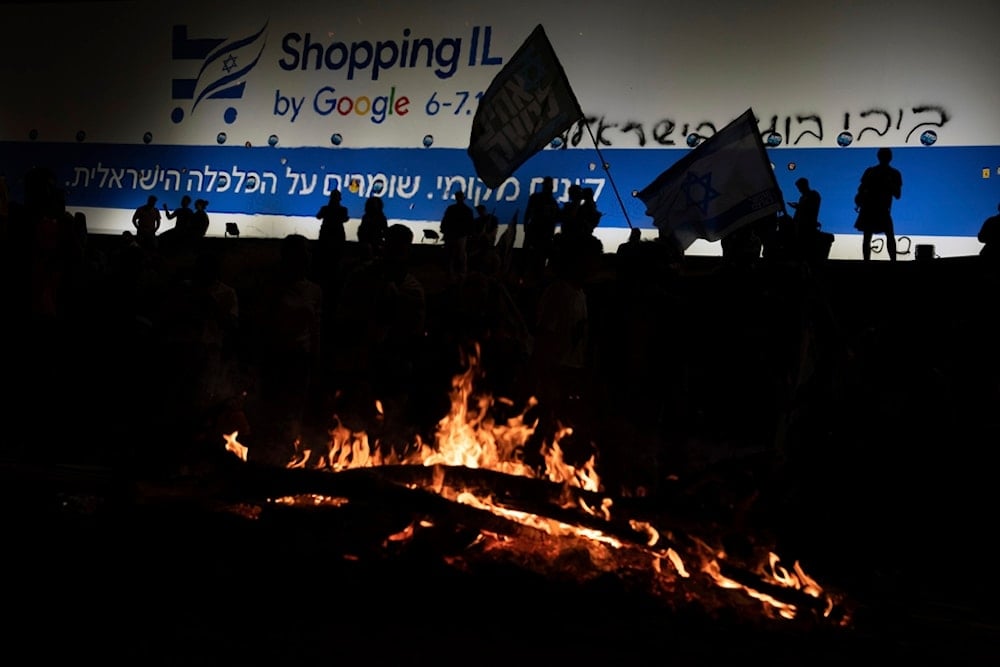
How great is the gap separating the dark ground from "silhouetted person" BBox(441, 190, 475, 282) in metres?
0.45

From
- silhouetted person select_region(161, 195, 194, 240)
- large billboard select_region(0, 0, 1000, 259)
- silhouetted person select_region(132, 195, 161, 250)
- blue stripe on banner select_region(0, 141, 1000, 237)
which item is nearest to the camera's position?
blue stripe on banner select_region(0, 141, 1000, 237)

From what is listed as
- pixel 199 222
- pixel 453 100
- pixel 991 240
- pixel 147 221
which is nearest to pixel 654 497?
pixel 991 240

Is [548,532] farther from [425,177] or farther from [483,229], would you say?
[425,177]

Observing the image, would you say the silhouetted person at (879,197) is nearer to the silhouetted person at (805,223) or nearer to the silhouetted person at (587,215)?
Answer: the silhouetted person at (805,223)

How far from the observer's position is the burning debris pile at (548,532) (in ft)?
14.2

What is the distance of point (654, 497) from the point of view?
16.3ft

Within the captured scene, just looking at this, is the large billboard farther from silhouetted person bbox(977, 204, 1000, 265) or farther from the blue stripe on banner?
silhouetted person bbox(977, 204, 1000, 265)

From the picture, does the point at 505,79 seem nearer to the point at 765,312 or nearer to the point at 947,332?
the point at 765,312

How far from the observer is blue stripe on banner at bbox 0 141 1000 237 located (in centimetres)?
1277

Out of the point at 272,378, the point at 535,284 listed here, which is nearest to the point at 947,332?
the point at 535,284

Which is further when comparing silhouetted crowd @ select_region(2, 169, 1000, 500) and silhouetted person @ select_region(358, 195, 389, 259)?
silhouetted person @ select_region(358, 195, 389, 259)

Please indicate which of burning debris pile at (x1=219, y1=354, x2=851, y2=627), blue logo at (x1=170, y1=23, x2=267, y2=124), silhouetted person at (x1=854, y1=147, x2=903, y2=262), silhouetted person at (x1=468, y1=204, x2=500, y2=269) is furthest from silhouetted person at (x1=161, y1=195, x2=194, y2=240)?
burning debris pile at (x1=219, y1=354, x2=851, y2=627)

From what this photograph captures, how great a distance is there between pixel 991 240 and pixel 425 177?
364 inches

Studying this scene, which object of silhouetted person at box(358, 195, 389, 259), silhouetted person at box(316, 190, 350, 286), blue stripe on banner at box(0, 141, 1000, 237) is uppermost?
blue stripe on banner at box(0, 141, 1000, 237)
